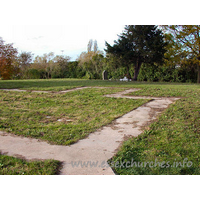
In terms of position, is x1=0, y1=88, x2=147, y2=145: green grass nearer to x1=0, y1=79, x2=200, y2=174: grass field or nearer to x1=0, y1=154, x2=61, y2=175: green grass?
x1=0, y1=79, x2=200, y2=174: grass field

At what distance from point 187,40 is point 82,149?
18.4m

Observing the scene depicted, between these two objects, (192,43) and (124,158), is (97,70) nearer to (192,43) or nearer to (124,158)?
(192,43)

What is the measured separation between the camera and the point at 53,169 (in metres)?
2.04

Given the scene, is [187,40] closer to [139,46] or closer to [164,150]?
Result: [139,46]

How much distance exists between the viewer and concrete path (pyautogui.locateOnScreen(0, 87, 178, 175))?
212 cm

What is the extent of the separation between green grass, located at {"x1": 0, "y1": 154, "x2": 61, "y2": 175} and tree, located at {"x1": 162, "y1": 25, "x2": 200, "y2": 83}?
57.9ft

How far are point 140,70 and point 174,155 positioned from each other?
1916cm

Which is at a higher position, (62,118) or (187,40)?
(187,40)

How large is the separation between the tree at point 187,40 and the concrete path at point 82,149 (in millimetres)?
16266

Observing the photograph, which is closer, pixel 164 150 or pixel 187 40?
pixel 164 150

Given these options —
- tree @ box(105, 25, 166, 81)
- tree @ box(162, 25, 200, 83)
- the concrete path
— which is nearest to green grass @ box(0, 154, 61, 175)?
the concrete path

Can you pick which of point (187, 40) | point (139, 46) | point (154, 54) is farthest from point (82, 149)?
point (187, 40)

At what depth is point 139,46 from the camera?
1827 cm
